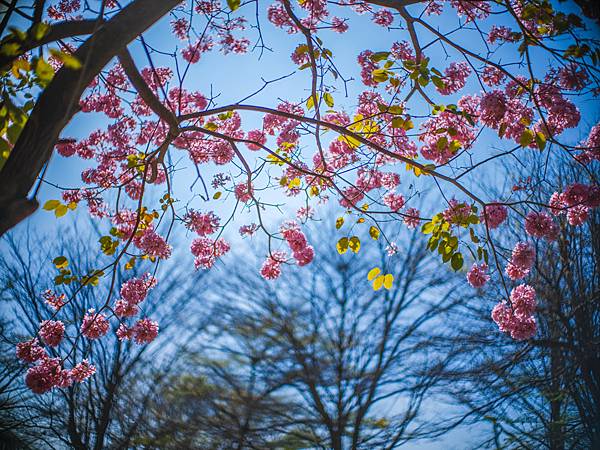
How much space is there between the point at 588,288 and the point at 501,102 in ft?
15.7

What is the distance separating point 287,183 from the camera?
2.49 m

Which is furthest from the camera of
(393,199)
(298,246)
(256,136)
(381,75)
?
(256,136)

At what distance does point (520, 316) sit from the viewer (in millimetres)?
2289

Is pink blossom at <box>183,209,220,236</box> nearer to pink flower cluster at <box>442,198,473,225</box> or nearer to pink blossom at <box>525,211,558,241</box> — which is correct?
pink flower cluster at <box>442,198,473,225</box>

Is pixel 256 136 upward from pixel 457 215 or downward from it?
upward

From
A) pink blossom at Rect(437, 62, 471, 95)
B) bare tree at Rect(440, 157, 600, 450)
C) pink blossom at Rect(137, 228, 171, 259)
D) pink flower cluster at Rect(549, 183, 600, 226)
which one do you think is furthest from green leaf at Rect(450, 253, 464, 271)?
bare tree at Rect(440, 157, 600, 450)

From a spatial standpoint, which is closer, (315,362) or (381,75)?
(381,75)

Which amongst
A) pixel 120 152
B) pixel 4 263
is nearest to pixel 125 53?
pixel 120 152

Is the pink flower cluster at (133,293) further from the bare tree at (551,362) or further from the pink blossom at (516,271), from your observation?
the bare tree at (551,362)

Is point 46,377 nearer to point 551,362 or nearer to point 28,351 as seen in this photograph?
point 28,351

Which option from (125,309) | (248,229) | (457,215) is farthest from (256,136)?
(457,215)

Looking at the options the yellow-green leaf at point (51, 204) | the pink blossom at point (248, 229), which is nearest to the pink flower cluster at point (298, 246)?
the pink blossom at point (248, 229)

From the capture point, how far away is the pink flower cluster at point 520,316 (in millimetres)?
2252

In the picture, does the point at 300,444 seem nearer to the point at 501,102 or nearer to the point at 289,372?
the point at 289,372
